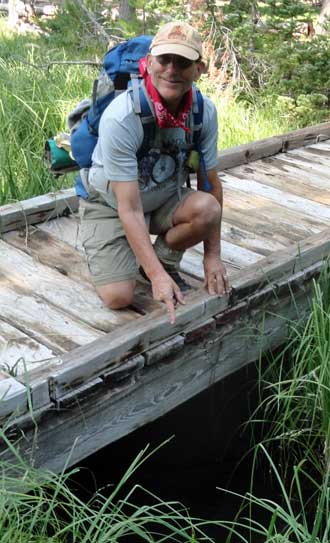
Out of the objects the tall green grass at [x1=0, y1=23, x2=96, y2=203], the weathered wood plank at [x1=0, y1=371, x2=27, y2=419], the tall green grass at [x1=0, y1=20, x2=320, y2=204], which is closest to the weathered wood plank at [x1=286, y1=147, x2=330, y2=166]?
the tall green grass at [x1=0, y1=20, x2=320, y2=204]

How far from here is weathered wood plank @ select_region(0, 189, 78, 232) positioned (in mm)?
4359

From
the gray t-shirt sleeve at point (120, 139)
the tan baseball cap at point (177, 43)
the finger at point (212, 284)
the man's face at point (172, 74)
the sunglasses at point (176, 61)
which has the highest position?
the tan baseball cap at point (177, 43)

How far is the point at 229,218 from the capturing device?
16.2ft

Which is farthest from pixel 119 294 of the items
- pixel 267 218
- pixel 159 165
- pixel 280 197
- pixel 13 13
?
pixel 13 13

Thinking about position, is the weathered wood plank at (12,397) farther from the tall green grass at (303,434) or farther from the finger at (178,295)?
the tall green grass at (303,434)

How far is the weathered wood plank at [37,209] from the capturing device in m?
4.36

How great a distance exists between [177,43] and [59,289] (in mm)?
1352

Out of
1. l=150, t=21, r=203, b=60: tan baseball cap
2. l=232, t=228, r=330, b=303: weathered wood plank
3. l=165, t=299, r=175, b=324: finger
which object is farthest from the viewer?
l=232, t=228, r=330, b=303: weathered wood plank

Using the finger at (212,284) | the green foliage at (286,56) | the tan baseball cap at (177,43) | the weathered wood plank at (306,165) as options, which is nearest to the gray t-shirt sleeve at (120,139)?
the tan baseball cap at (177,43)

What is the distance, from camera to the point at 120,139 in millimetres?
3252

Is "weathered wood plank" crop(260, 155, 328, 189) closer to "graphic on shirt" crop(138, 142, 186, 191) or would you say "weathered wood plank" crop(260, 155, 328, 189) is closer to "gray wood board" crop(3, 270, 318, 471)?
"gray wood board" crop(3, 270, 318, 471)

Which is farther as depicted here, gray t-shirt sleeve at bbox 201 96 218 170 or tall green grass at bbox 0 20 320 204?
tall green grass at bbox 0 20 320 204

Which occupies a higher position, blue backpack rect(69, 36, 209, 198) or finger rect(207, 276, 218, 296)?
blue backpack rect(69, 36, 209, 198)

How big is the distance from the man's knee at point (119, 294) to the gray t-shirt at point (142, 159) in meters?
0.37
